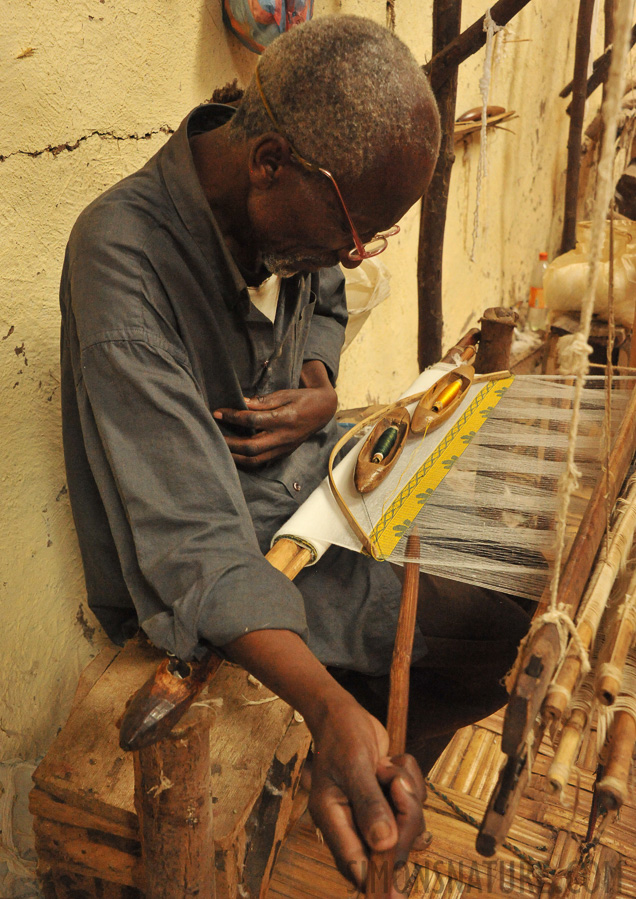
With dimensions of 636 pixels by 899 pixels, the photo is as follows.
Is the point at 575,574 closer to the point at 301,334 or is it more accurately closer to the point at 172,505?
the point at 172,505

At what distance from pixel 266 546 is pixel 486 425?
0.60 meters

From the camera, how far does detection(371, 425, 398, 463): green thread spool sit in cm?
142

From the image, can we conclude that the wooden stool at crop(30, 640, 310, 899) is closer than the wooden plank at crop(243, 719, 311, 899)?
Yes

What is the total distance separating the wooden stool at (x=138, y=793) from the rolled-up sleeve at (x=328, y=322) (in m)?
0.74

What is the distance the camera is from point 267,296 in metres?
1.46

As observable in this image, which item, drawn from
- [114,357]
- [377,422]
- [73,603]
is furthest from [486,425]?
[73,603]

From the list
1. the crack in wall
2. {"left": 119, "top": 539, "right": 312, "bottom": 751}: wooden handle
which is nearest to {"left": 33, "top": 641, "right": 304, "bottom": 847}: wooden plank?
{"left": 119, "top": 539, "right": 312, "bottom": 751}: wooden handle

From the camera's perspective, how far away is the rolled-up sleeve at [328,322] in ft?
5.61

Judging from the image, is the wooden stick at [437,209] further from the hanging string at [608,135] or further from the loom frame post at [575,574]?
the hanging string at [608,135]

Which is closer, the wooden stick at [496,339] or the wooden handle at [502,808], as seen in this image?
the wooden handle at [502,808]

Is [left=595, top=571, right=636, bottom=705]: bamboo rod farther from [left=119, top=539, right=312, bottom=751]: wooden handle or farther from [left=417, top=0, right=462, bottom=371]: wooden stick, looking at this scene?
[left=417, top=0, right=462, bottom=371]: wooden stick

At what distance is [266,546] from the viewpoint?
1.38 meters

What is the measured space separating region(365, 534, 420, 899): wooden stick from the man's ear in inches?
25.1

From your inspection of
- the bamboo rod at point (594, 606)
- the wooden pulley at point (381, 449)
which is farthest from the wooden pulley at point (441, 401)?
the bamboo rod at point (594, 606)
